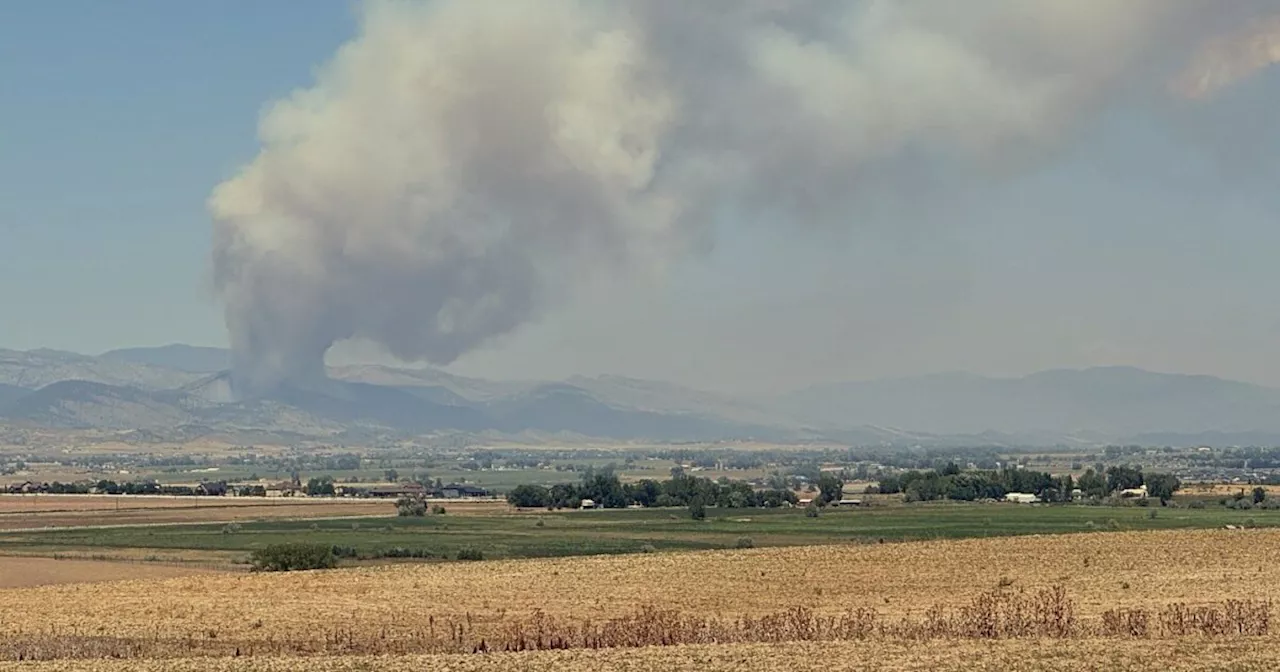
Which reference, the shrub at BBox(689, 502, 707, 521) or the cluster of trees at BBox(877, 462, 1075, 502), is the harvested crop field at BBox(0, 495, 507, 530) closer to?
the shrub at BBox(689, 502, 707, 521)

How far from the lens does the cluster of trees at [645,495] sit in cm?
17412

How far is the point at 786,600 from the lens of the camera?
58.0 m

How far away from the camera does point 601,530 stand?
12688 centimetres

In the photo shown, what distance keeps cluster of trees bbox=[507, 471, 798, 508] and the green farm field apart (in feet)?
65.6

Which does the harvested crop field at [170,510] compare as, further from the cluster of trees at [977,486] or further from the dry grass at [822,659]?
the dry grass at [822,659]

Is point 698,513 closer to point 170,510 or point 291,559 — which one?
point 170,510

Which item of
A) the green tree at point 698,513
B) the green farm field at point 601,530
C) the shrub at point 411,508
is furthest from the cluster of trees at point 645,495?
the green tree at point 698,513

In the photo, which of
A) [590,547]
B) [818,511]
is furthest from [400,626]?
[818,511]

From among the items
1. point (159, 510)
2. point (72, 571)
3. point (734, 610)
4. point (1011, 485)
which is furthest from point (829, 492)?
point (734, 610)

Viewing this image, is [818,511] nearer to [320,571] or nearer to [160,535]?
[160,535]

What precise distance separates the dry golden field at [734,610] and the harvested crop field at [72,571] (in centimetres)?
1546

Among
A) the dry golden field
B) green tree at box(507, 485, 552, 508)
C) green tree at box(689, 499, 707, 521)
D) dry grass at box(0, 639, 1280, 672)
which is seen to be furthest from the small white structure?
dry grass at box(0, 639, 1280, 672)

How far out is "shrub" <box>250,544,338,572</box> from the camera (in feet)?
257

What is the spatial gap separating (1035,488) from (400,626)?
147m
